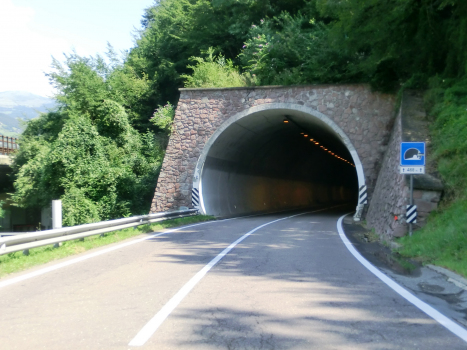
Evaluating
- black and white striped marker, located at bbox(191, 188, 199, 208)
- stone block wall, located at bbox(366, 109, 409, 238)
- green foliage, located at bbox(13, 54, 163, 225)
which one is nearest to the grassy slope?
stone block wall, located at bbox(366, 109, 409, 238)

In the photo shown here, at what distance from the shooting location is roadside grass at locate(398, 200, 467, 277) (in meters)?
9.05

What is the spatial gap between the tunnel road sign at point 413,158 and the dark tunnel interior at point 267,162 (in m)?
11.5

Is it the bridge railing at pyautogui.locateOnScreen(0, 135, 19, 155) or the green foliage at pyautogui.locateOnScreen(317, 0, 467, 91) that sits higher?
the green foliage at pyautogui.locateOnScreen(317, 0, 467, 91)

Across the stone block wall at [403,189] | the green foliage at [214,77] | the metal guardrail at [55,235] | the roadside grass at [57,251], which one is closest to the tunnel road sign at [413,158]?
the stone block wall at [403,189]

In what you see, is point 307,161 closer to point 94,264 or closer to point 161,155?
point 161,155

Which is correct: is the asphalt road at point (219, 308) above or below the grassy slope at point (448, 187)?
below

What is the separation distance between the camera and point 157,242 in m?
13.0

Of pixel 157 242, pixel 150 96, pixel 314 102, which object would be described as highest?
pixel 150 96

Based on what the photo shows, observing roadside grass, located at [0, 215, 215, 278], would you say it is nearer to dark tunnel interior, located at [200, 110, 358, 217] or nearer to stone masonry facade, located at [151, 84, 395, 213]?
stone masonry facade, located at [151, 84, 395, 213]

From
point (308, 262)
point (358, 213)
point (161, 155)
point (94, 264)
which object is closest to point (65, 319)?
point (94, 264)

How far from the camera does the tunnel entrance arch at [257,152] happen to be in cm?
2475

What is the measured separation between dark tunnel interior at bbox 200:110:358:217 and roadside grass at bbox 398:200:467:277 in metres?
12.6

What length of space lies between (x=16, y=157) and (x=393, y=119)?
2509 centimetres

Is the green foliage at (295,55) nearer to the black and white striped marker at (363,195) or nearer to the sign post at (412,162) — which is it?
the black and white striped marker at (363,195)
